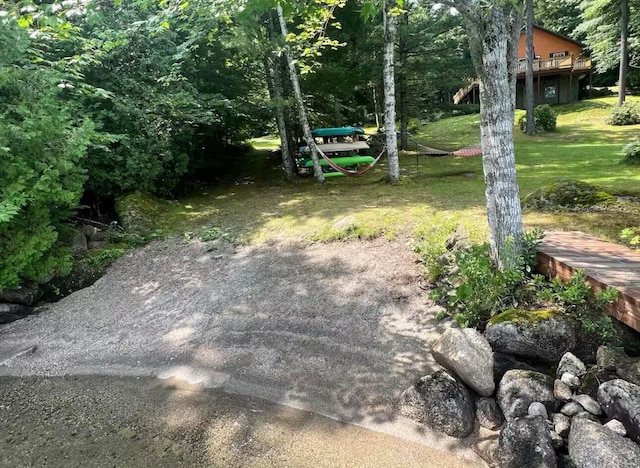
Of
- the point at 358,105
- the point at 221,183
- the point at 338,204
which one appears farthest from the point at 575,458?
the point at 358,105

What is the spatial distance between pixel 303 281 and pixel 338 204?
350cm

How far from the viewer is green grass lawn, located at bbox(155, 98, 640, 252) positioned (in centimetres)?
645

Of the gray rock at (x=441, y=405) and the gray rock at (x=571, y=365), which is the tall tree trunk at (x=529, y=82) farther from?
the gray rock at (x=441, y=405)

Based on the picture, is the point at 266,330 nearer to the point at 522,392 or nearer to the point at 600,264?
the point at 522,392

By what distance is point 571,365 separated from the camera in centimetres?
352

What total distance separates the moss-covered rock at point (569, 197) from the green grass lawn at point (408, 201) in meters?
0.43

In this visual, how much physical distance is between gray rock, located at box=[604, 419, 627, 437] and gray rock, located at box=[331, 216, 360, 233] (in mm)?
4583

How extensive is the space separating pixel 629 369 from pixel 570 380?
1.42 ft

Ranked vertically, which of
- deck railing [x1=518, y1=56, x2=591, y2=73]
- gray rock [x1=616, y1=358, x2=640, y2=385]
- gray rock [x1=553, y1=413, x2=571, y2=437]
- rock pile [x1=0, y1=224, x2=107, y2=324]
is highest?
deck railing [x1=518, y1=56, x2=591, y2=73]

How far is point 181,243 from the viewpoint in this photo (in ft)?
25.6

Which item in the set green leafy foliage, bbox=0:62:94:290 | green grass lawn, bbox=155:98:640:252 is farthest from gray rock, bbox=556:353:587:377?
green leafy foliage, bbox=0:62:94:290

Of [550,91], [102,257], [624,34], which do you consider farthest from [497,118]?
[550,91]

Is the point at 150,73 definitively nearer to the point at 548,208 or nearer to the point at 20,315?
the point at 20,315

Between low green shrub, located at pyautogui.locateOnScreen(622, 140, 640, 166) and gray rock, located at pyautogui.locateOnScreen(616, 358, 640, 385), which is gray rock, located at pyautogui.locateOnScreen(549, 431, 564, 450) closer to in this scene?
gray rock, located at pyautogui.locateOnScreen(616, 358, 640, 385)
